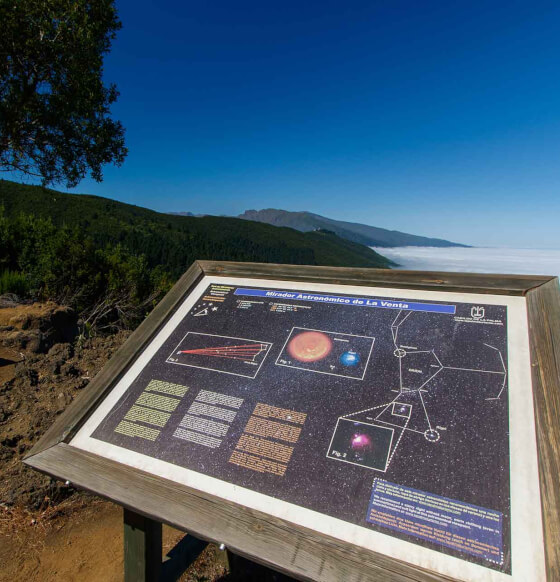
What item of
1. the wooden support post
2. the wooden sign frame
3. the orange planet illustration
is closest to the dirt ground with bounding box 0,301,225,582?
the wooden support post

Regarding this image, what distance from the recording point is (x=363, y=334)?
5.99 feet

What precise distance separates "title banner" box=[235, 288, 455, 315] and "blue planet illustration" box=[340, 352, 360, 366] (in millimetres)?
319

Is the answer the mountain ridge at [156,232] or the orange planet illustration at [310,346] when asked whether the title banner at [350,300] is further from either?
the mountain ridge at [156,232]

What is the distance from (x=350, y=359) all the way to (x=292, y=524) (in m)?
0.71

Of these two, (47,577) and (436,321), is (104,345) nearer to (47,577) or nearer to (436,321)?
(47,577)

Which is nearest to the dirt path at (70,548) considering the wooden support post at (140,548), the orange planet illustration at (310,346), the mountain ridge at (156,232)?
the wooden support post at (140,548)

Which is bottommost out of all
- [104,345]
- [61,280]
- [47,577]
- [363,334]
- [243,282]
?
[47,577]

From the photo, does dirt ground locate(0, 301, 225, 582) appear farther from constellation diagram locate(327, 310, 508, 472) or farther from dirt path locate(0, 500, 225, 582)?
constellation diagram locate(327, 310, 508, 472)

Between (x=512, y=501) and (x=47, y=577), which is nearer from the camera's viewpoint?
(x=512, y=501)

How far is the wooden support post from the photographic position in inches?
68.2

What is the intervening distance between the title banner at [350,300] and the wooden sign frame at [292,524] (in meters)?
0.10

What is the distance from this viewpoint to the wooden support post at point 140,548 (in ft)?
5.68

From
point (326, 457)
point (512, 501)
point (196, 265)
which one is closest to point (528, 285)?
point (512, 501)

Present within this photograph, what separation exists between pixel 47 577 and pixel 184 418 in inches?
70.5
